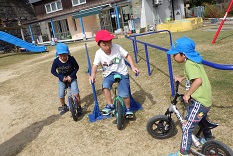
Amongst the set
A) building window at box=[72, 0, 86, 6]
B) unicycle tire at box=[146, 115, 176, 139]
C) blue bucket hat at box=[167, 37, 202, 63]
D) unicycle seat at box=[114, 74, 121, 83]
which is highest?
building window at box=[72, 0, 86, 6]

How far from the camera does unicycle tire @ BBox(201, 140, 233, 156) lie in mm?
1909

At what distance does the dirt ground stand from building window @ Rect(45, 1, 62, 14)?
22931 millimetres

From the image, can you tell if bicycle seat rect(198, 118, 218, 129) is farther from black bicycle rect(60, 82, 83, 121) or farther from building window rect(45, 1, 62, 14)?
building window rect(45, 1, 62, 14)

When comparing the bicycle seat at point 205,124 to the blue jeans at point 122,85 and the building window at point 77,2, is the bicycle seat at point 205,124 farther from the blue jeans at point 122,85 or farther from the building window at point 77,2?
the building window at point 77,2

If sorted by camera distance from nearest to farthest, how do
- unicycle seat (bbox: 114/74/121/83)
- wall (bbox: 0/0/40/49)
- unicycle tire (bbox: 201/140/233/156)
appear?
unicycle tire (bbox: 201/140/233/156)
unicycle seat (bbox: 114/74/121/83)
wall (bbox: 0/0/40/49)

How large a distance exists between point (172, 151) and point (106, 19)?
69.9 ft

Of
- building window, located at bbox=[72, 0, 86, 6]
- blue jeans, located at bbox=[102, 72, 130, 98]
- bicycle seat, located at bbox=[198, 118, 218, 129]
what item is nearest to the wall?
building window, located at bbox=[72, 0, 86, 6]

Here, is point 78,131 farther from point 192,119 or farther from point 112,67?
point 192,119

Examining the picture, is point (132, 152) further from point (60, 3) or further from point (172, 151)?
point (60, 3)

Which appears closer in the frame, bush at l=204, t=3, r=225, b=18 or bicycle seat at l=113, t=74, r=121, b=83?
bicycle seat at l=113, t=74, r=121, b=83

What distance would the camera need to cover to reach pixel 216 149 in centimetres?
202

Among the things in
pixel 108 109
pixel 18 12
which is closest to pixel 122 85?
pixel 108 109

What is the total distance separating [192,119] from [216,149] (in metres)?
0.35

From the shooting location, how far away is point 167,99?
13.1ft
